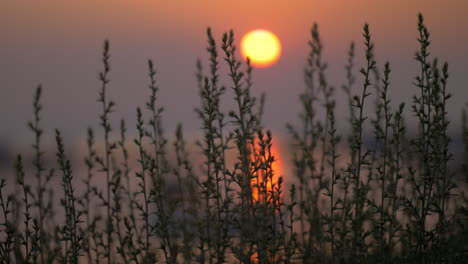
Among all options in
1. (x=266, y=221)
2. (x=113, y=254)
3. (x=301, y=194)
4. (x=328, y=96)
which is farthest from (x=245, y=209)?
(x=113, y=254)

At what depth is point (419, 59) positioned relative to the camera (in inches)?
162

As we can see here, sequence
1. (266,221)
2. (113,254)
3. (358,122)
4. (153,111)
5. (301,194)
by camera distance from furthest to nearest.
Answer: (113,254)
(301,194)
(153,111)
(266,221)
(358,122)

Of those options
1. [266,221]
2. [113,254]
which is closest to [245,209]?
[266,221]

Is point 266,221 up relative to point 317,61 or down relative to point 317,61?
down

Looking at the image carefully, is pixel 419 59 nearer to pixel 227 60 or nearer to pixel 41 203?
pixel 227 60

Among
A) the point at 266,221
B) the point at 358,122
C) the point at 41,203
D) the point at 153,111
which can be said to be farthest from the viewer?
the point at 41,203

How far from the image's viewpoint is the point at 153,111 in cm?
461

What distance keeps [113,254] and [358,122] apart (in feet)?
11.3

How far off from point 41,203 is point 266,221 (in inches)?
85.1

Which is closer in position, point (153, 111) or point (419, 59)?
point (419, 59)

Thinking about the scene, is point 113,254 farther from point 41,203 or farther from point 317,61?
point 317,61

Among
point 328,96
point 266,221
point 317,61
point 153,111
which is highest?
point 317,61

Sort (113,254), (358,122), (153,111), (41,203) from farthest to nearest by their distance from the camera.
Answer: (113,254) → (41,203) → (153,111) → (358,122)

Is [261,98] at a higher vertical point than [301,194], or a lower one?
higher
